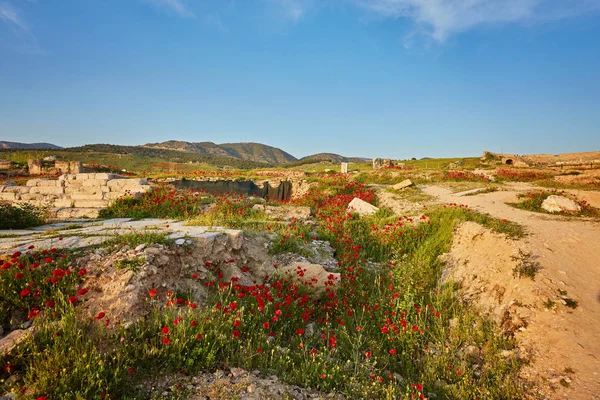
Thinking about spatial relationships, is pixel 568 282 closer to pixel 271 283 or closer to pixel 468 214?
pixel 468 214

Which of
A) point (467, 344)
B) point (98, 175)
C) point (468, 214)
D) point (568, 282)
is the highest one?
point (98, 175)

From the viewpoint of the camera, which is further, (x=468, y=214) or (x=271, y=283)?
(x=468, y=214)

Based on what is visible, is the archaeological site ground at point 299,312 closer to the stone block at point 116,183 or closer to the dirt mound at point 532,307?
the dirt mound at point 532,307

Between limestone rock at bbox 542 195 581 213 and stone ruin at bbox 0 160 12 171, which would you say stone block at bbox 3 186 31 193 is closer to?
stone ruin at bbox 0 160 12 171

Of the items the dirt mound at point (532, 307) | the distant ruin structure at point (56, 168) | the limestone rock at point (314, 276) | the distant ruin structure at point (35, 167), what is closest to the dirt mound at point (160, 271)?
the limestone rock at point (314, 276)

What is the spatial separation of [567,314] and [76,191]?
15.5 m

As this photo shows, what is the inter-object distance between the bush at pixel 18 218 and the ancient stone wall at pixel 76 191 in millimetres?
2820

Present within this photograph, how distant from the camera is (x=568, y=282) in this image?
4.83 meters

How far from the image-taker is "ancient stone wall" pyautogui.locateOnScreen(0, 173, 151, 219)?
11.0 metres

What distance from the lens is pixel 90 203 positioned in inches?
429

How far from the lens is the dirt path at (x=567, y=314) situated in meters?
3.22

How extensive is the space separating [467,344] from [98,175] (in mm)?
14424

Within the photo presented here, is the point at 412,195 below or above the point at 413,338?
above

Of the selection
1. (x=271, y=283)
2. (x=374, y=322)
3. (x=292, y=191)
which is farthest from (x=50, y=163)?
(x=374, y=322)
